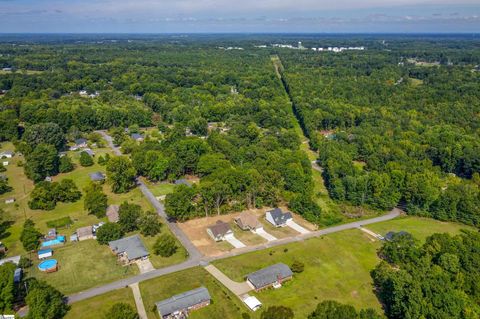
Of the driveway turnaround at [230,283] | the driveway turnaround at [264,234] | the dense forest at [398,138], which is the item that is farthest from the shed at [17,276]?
the dense forest at [398,138]

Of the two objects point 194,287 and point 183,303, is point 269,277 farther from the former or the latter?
point 183,303

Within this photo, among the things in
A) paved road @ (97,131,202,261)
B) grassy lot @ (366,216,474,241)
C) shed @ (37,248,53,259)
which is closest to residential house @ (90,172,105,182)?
paved road @ (97,131,202,261)

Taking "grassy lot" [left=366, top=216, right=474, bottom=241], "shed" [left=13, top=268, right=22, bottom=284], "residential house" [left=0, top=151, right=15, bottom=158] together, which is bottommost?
"grassy lot" [left=366, top=216, right=474, bottom=241]

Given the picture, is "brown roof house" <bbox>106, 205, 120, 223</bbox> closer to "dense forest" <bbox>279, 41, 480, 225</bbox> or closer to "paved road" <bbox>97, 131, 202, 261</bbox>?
"paved road" <bbox>97, 131, 202, 261</bbox>

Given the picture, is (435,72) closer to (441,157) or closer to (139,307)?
(441,157)

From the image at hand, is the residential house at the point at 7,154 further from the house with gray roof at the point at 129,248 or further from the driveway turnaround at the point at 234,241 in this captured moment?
the driveway turnaround at the point at 234,241

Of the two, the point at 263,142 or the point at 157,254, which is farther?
the point at 263,142

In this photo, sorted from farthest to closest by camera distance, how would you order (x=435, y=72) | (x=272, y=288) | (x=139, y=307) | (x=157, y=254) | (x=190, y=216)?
(x=435, y=72) < (x=190, y=216) < (x=157, y=254) < (x=272, y=288) < (x=139, y=307)

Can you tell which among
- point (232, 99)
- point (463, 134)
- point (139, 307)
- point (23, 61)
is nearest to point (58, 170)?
point (139, 307)
